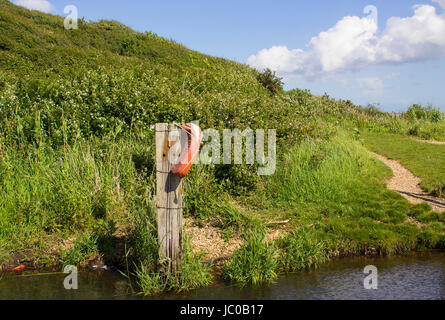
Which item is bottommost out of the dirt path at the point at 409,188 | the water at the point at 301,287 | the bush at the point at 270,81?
the water at the point at 301,287

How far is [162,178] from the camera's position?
4578 millimetres

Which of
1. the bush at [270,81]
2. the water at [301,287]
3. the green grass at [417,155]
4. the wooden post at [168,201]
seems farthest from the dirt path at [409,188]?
the bush at [270,81]

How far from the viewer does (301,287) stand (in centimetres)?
497

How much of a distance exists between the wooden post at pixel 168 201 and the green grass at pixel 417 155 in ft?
18.4

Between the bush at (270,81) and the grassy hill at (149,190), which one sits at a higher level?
the bush at (270,81)

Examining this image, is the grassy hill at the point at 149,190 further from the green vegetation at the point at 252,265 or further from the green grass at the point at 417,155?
the green grass at the point at 417,155

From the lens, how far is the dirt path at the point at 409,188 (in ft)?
24.5

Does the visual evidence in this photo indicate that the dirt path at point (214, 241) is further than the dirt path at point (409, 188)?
No

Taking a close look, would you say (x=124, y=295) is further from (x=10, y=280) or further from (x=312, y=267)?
(x=312, y=267)

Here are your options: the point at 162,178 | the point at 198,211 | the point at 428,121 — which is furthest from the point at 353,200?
the point at 428,121

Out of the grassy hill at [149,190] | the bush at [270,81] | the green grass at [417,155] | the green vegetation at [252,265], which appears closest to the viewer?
the green vegetation at [252,265]

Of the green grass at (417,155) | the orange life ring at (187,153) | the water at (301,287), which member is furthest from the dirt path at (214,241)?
the green grass at (417,155)

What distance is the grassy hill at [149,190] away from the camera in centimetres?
559

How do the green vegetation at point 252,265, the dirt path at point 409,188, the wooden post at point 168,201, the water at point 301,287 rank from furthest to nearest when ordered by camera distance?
1. the dirt path at point 409,188
2. the green vegetation at point 252,265
3. the water at point 301,287
4. the wooden post at point 168,201
